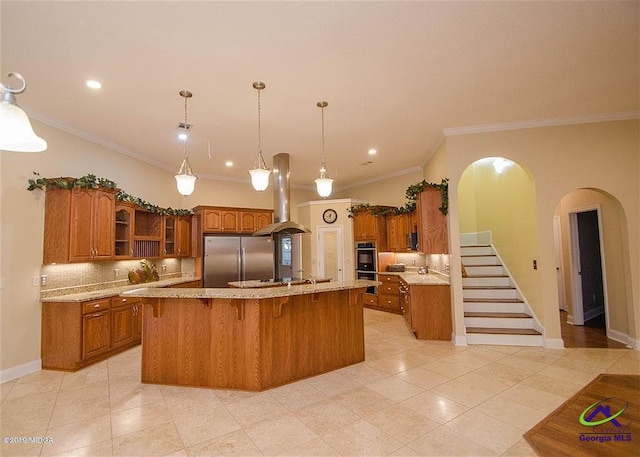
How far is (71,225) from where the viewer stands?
387 centimetres

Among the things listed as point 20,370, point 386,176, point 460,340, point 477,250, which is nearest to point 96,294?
point 20,370

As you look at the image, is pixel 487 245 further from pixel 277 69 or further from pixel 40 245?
pixel 40 245

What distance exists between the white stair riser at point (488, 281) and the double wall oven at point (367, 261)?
2.09 m

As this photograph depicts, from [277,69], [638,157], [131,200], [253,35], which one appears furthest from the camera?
[131,200]

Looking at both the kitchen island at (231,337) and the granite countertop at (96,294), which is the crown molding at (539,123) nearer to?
the kitchen island at (231,337)

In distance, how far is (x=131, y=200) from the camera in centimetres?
488

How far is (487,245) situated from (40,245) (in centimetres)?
768

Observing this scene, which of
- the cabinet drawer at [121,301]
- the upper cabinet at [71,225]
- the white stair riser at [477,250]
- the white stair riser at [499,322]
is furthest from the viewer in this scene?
the white stair riser at [477,250]

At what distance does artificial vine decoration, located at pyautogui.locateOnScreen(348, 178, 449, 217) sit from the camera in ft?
15.2

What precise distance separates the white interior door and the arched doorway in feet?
14.5

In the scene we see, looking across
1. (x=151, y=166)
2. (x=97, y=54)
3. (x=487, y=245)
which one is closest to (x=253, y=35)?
(x=97, y=54)

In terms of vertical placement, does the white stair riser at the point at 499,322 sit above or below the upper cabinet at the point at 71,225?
below

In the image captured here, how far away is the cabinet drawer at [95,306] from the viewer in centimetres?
375

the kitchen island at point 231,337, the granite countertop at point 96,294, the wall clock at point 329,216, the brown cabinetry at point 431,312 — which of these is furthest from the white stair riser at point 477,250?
the granite countertop at point 96,294
